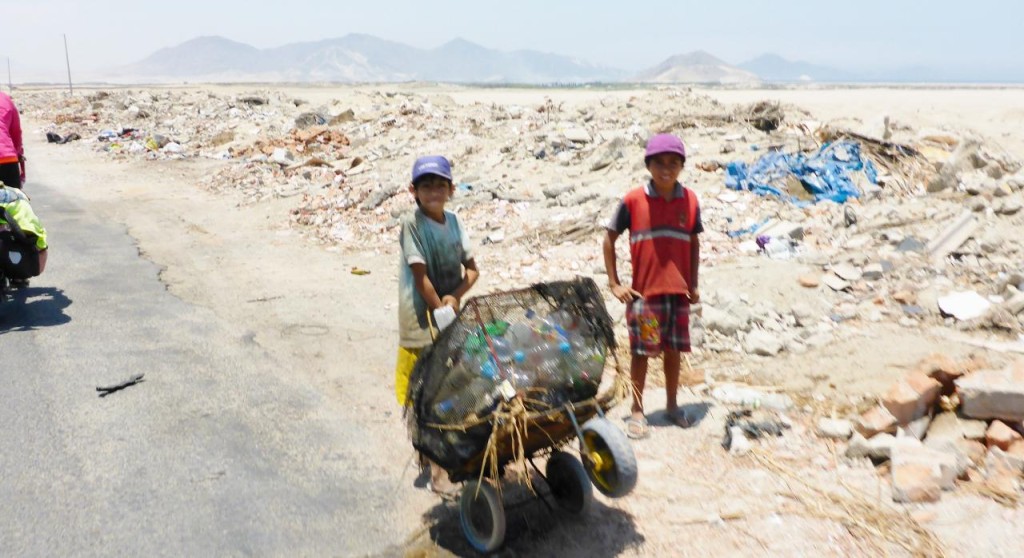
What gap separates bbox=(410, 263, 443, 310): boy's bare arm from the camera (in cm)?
341

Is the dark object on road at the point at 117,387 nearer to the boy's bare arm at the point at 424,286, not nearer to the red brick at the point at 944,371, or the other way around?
the boy's bare arm at the point at 424,286

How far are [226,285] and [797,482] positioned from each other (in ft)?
19.7

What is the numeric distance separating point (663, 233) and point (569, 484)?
1518mm

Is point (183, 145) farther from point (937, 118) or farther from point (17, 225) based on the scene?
point (937, 118)

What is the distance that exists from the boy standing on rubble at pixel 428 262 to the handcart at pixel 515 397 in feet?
1.28

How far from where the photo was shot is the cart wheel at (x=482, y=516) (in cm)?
303

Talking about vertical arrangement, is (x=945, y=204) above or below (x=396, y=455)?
above

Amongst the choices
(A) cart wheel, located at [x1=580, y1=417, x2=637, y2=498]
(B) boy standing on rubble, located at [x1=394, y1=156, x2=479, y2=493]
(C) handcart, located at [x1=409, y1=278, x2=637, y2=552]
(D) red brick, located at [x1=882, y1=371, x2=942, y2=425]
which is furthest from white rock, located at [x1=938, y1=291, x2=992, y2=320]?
(B) boy standing on rubble, located at [x1=394, y1=156, x2=479, y2=493]

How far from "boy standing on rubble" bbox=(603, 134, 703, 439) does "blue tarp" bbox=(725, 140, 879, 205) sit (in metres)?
5.65

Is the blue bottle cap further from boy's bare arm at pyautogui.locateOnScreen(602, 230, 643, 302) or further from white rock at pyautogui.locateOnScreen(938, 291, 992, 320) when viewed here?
white rock at pyautogui.locateOnScreen(938, 291, 992, 320)

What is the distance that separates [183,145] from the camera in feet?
67.0

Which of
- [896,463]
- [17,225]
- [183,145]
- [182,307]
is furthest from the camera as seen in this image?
[183,145]

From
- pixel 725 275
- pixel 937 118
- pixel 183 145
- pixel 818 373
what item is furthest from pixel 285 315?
pixel 183 145

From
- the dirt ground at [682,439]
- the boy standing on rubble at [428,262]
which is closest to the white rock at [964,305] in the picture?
the dirt ground at [682,439]
